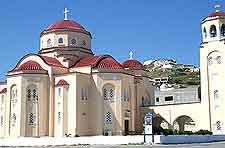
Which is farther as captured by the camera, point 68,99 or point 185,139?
point 68,99

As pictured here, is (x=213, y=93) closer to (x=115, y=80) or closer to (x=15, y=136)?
(x=115, y=80)

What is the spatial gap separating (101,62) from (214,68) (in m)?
13.7

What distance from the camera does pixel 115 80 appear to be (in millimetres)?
49156

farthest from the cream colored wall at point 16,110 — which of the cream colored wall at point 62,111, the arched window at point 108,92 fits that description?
the arched window at point 108,92

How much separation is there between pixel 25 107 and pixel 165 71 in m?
142

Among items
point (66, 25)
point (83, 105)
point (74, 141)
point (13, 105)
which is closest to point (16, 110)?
point (13, 105)

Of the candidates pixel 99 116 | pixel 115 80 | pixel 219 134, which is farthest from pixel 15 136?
pixel 219 134

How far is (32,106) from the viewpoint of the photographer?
48.7 metres

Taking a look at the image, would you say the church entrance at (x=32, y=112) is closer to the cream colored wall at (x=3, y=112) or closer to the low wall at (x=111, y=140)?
the low wall at (x=111, y=140)

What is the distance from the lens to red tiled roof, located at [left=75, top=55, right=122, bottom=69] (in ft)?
164

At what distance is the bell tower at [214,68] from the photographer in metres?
48.1

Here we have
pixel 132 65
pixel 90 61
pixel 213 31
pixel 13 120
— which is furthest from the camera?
pixel 132 65

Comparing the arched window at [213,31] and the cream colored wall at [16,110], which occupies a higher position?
the arched window at [213,31]

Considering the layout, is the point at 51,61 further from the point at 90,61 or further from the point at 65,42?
the point at 90,61
